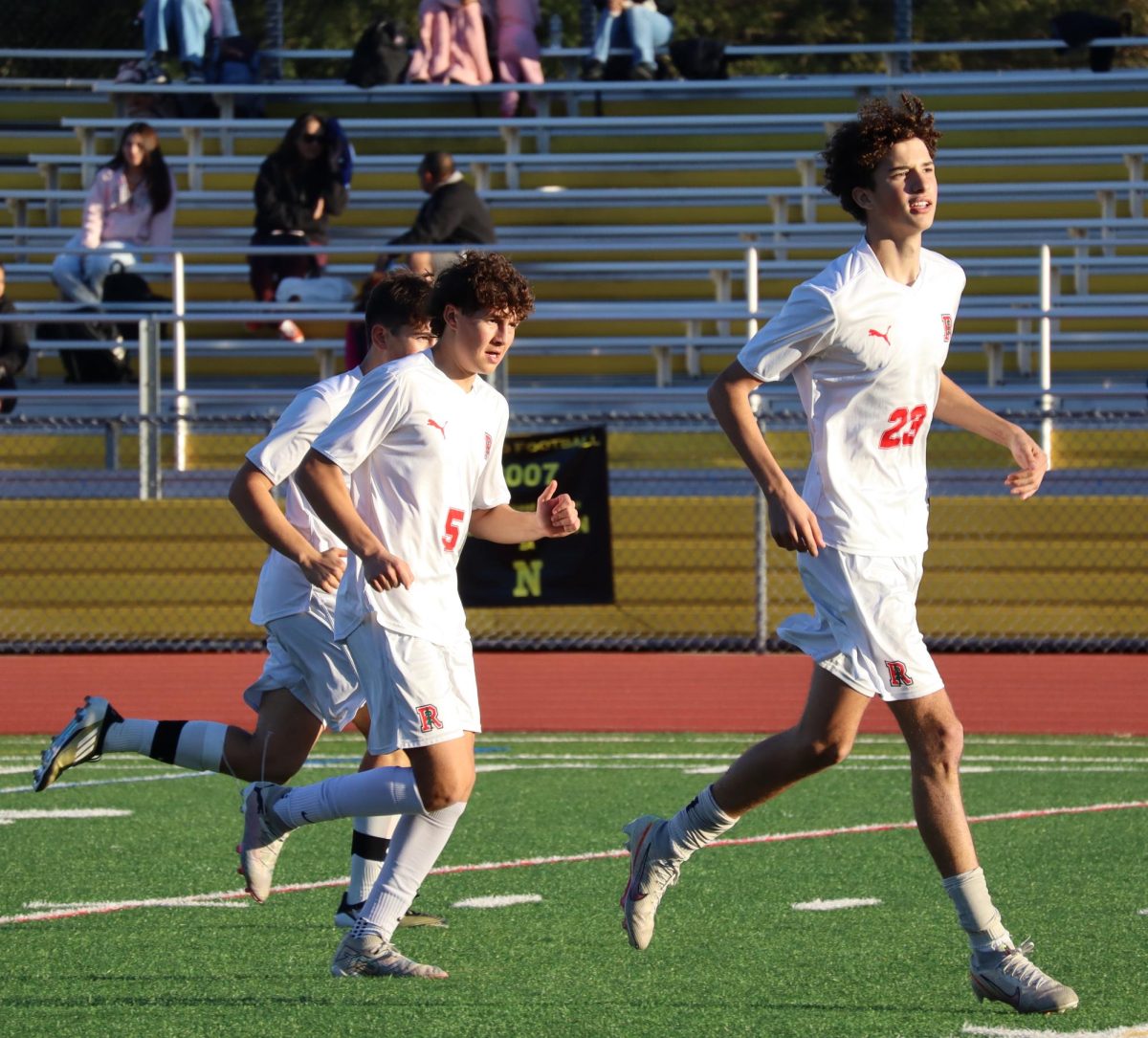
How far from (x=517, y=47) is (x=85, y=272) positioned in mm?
5447

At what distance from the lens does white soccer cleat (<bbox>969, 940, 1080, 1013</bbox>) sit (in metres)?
4.64

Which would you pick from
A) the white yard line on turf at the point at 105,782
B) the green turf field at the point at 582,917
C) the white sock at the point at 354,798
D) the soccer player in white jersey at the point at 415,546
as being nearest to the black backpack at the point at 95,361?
the white yard line on turf at the point at 105,782

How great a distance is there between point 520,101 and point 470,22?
95cm

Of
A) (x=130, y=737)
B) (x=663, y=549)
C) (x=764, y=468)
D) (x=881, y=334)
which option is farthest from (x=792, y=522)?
(x=663, y=549)

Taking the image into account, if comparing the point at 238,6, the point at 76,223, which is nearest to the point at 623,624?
the point at 76,223

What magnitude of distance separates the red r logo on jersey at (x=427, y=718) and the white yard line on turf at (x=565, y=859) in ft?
5.32

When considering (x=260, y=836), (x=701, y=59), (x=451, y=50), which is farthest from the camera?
(x=701, y=59)

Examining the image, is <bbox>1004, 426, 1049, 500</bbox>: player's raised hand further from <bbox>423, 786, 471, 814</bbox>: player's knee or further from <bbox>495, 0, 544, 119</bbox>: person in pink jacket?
<bbox>495, 0, 544, 119</bbox>: person in pink jacket

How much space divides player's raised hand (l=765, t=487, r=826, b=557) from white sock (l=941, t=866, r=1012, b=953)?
84cm

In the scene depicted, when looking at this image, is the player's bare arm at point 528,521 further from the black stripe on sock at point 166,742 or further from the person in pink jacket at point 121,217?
the person in pink jacket at point 121,217

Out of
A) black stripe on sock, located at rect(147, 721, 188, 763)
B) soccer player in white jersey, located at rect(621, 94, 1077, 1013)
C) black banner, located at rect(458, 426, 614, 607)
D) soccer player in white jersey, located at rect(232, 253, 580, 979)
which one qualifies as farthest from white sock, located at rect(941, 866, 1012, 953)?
black banner, located at rect(458, 426, 614, 607)

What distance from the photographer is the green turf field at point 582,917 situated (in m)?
4.78

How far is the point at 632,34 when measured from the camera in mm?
19984

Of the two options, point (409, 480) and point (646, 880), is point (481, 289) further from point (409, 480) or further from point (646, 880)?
point (646, 880)
